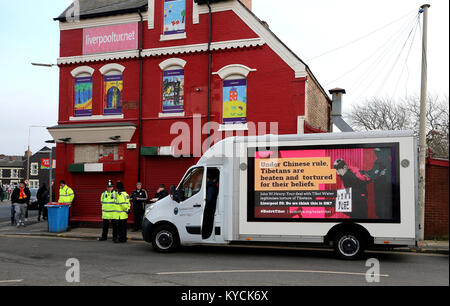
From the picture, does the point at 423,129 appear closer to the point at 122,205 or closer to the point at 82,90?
the point at 122,205

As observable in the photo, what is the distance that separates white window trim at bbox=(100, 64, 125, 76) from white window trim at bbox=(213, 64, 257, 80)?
13.5 feet

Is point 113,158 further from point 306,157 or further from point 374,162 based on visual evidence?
point 374,162

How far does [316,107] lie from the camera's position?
58.4 feet

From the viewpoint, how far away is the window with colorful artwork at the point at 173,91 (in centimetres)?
1661

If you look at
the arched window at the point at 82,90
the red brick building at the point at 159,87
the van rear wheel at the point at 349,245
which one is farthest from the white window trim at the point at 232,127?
the van rear wheel at the point at 349,245

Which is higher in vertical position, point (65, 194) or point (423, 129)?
point (423, 129)

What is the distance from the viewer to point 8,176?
87250mm

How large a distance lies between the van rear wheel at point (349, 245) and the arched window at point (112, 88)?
10826mm

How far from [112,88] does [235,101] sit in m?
5.38

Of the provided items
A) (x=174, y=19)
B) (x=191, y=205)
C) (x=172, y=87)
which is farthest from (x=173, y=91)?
→ (x=191, y=205)

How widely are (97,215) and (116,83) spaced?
547cm

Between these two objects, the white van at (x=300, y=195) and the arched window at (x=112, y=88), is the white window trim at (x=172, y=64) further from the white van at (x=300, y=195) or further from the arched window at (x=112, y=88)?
the white van at (x=300, y=195)

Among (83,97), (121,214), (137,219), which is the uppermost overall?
(83,97)

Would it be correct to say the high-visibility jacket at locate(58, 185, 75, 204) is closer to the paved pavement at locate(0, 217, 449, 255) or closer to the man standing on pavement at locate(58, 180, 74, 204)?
the man standing on pavement at locate(58, 180, 74, 204)
